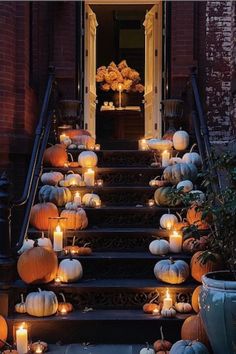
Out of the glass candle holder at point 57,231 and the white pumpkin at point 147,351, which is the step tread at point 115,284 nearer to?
the glass candle holder at point 57,231

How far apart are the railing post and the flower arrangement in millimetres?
7550

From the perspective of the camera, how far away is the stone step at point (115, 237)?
5.66m

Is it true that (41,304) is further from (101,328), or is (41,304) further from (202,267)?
(202,267)

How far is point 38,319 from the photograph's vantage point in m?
4.59

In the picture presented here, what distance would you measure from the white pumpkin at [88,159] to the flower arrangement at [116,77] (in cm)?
549

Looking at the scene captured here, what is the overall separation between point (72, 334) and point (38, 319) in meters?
0.30

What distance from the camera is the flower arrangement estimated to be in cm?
1207

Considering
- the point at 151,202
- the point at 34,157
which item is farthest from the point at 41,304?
the point at 151,202

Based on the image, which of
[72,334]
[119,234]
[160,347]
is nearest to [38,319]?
[72,334]

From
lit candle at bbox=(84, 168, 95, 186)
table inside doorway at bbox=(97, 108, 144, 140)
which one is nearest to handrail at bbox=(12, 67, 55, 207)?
lit candle at bbox=(84, 168, 95, 186)

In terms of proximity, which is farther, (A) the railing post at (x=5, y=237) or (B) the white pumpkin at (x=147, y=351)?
(A) the railing post at (x=5, y=237)

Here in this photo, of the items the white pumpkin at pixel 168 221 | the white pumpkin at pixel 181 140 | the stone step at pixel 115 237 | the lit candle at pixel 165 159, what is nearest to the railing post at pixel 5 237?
the stone step at pixel 115 237

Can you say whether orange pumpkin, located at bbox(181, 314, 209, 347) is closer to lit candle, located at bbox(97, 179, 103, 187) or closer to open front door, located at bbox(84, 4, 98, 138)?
lit candle, located at bbox(97, 179, 103, 187)

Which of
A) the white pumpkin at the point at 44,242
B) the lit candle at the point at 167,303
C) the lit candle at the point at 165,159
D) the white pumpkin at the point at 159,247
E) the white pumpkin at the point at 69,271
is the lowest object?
the lit candle at the point at 167,303
